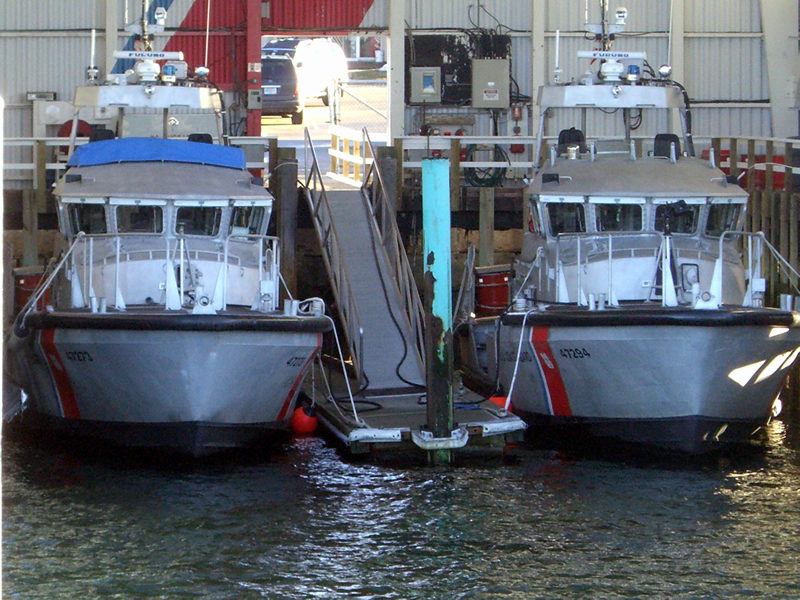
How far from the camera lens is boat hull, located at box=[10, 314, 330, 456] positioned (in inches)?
363

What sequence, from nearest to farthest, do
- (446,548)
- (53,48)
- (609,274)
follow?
(446,548) → (609,274) → (53,48)

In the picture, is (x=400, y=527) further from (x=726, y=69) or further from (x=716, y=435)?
(x=726, y=69)

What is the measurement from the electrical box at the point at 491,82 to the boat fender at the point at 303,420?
9565 mm

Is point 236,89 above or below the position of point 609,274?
above

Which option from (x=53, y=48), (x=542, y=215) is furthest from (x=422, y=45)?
(x=542, y=215)

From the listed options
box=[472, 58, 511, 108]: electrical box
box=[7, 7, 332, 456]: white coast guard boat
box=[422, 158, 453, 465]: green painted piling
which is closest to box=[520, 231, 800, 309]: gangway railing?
box=[422, 158, 453, 465]: green painted piling

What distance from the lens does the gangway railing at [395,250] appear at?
1231cm

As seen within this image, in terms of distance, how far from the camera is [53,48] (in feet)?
62.6

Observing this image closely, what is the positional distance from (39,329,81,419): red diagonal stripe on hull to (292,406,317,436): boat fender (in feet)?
6.87

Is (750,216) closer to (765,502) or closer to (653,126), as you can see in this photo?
(653,126)

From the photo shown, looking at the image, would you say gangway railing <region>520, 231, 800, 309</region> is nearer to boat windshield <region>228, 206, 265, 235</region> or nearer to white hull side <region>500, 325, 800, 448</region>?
white hull side <region>500, 325, 800, 448</region>

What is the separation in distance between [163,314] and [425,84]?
1107 centimetres

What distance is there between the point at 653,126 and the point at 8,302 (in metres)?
11.8

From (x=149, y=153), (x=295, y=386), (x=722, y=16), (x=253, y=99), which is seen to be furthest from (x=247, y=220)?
(x=722, y=16)
